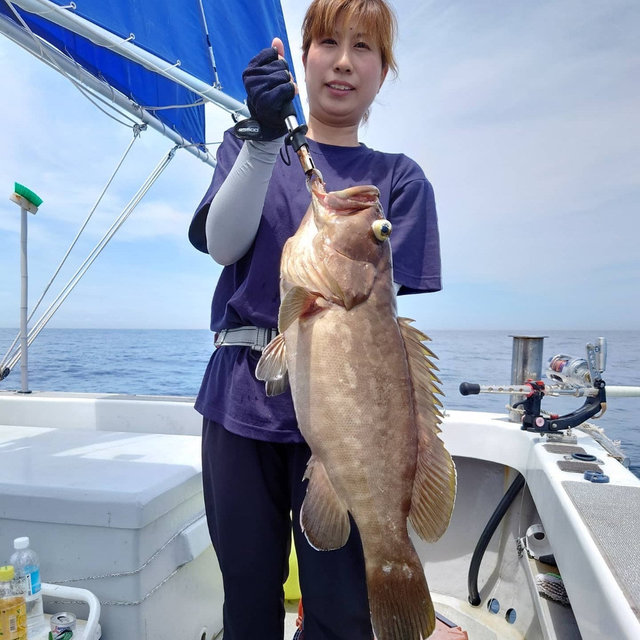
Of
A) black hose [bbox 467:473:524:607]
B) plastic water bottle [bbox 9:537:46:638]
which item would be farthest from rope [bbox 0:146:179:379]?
black hose [bbox 467:473:524:607]

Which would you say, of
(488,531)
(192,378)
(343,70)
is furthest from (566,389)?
(192,378)

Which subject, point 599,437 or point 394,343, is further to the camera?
point 599,437

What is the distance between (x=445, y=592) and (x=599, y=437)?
1494 millimetres

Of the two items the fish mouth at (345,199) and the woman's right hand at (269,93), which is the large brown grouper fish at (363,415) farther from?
the woman's right hand at (269,93)

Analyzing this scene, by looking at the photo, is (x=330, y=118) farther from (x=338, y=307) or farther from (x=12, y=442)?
(x=12, y=442)

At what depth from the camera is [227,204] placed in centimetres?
142

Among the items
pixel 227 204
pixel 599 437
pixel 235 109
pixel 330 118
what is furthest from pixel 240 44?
pixel 599 437

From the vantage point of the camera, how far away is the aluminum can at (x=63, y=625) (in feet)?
6.36

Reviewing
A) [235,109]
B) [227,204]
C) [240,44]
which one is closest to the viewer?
[227,204]

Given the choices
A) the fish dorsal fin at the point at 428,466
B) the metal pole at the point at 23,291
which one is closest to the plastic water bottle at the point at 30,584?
the fish dorsal fin at the point at 428,466

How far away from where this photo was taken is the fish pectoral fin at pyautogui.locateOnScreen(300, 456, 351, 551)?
1.31 metres

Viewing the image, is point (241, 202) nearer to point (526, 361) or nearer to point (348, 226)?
point (348, 226)

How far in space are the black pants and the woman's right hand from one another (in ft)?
3.00

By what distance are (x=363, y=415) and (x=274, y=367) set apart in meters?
0.27
